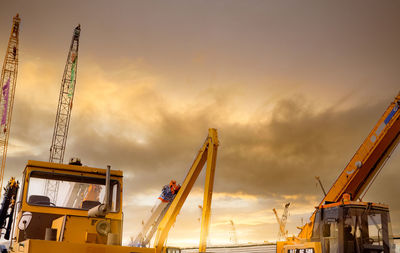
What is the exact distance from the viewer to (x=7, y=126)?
52.4 meters

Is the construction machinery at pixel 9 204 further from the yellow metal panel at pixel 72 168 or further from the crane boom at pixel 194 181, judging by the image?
the crane boom at pixel 194 181

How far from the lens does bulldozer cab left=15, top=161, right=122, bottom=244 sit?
8.70 metres

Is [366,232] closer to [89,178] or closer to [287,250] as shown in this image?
[287,250]

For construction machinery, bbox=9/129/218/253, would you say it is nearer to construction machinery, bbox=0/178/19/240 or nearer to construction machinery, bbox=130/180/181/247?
construction machinery, bbox=0/178/19/240

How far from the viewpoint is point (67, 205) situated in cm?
1008

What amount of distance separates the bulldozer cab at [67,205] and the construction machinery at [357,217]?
681 cm

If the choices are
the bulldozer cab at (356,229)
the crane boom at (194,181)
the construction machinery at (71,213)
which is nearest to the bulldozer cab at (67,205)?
the construction machinery at (71,213)

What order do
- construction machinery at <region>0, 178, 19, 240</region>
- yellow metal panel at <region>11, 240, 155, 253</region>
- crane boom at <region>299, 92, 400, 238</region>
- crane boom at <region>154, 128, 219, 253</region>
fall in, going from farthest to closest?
crane boom at <region>154, 128, 219, 253</region> → crane boom at <region>299, 92, 400, 238</region> → construction machinery at <region>0, 178, 19, 240</region> → yellow metal panel at <region>11, 240, 155, 253</region>

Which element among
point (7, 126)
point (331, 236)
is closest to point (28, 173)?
point (331, 236)

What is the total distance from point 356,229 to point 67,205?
8.26 metres

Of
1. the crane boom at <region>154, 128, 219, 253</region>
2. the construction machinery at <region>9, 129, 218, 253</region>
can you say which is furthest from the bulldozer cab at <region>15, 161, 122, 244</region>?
the crane boom at <region>154, 128, 219, 253</region>

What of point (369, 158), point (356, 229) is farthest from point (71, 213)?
point (369, 158)

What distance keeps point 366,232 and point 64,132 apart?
47242 mm

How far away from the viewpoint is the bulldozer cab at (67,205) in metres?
8.70
